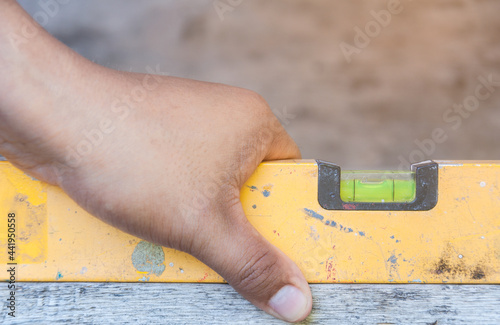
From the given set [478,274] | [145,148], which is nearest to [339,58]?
[478,274]

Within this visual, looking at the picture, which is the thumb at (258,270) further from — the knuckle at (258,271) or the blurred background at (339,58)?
the blurred background at (339,58)

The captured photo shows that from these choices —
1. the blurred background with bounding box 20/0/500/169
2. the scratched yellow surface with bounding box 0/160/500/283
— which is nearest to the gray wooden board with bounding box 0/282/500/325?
the scratched yellow surface with bounding box 0/160/500/283

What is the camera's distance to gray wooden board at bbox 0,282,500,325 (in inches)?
23.1

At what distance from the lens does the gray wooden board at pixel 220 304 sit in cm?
59

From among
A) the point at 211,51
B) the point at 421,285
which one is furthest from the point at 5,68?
the point at 211,51

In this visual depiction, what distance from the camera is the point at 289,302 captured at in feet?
1.81

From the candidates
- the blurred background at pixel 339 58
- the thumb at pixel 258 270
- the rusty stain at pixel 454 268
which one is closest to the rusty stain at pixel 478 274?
the rusty stain at pixel 454 268

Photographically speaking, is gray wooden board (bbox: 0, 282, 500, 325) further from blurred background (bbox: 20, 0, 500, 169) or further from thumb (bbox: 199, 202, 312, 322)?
blurred background (bbox: 20, 0, 500, 169)

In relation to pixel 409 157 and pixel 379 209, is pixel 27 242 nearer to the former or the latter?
pixel 379 209

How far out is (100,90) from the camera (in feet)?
1.63

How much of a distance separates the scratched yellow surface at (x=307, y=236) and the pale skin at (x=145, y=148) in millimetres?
49

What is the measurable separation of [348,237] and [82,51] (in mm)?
1755

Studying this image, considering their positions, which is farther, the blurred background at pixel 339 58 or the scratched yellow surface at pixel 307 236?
the blurred background at pixel 339 58

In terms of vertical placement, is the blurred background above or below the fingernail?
above
